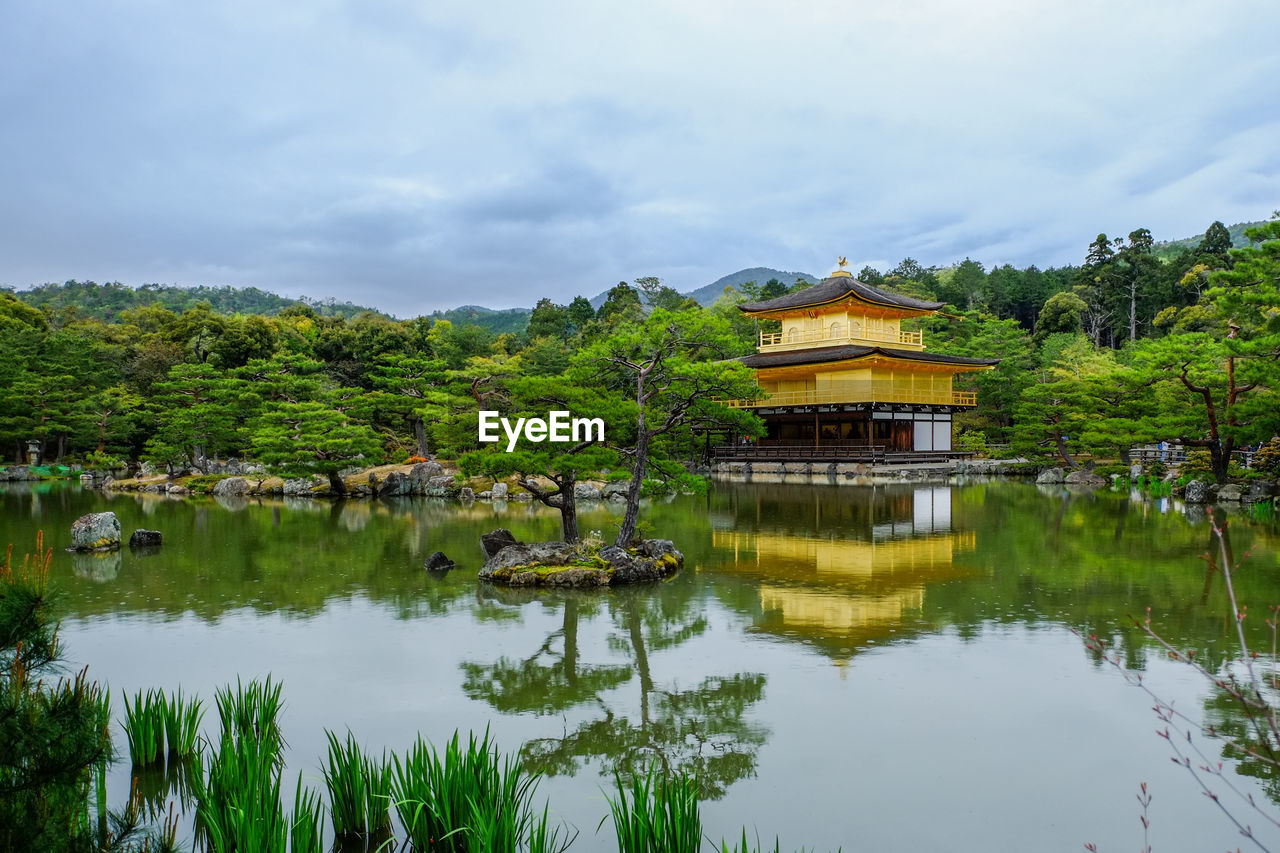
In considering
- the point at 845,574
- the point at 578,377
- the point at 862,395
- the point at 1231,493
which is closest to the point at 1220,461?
the point at 1231,493

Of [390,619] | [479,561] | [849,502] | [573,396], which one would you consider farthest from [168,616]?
[849,502]

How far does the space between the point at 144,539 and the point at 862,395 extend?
23.8 m

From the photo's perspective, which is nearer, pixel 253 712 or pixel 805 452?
pixel 253 712

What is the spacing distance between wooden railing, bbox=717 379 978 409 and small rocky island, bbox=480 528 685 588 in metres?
19.5

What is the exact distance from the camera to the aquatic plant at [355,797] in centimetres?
421

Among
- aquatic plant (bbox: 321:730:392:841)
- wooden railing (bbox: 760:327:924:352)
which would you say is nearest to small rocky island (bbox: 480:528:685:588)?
aquatic plant (bbox: 321:730:392:841)

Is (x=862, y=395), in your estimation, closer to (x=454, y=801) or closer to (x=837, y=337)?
(x=837, y=337)

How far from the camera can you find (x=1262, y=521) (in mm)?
15227

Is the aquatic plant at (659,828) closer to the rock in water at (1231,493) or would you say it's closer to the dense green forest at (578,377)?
the dense green forest at (578,377)

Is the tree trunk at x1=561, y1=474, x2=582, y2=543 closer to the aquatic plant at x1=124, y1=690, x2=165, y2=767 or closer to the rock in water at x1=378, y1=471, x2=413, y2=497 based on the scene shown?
the aquatic plant at x1=124, y1=690, x2=165, y2=767

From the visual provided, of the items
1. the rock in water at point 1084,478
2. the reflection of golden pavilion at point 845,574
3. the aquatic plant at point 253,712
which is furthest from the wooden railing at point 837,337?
the aquatic plant at point 253,712

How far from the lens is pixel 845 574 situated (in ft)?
36.0

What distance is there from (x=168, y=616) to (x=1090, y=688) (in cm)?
902

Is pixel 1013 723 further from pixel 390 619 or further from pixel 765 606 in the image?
pixel 390 619
